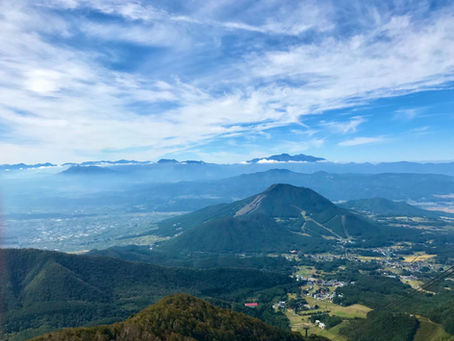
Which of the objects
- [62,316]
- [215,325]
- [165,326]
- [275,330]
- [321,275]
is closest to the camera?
[165,326]

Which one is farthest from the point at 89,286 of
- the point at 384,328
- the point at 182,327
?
the point at 384,328

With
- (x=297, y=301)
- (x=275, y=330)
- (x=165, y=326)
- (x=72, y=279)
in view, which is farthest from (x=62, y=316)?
(x=297, y=301)

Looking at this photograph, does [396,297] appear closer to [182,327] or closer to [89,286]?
[182,327]

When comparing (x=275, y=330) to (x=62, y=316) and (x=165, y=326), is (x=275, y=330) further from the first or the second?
(x=62, y=316)

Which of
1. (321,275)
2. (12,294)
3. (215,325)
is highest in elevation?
(215,325)

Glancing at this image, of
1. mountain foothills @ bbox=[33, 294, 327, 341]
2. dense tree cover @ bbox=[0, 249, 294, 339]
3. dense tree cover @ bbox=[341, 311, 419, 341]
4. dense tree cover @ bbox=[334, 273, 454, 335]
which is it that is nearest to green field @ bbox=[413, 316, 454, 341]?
dense tree cover @ bbox=[341, 311, 419, 341]

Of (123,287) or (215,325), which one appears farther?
(123,287)

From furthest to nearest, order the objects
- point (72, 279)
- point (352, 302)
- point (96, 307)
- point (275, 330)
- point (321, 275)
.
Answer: point (321, 275)
point (72, 279)
point (352, 302)
point (96, 307)
point (275, 330)
